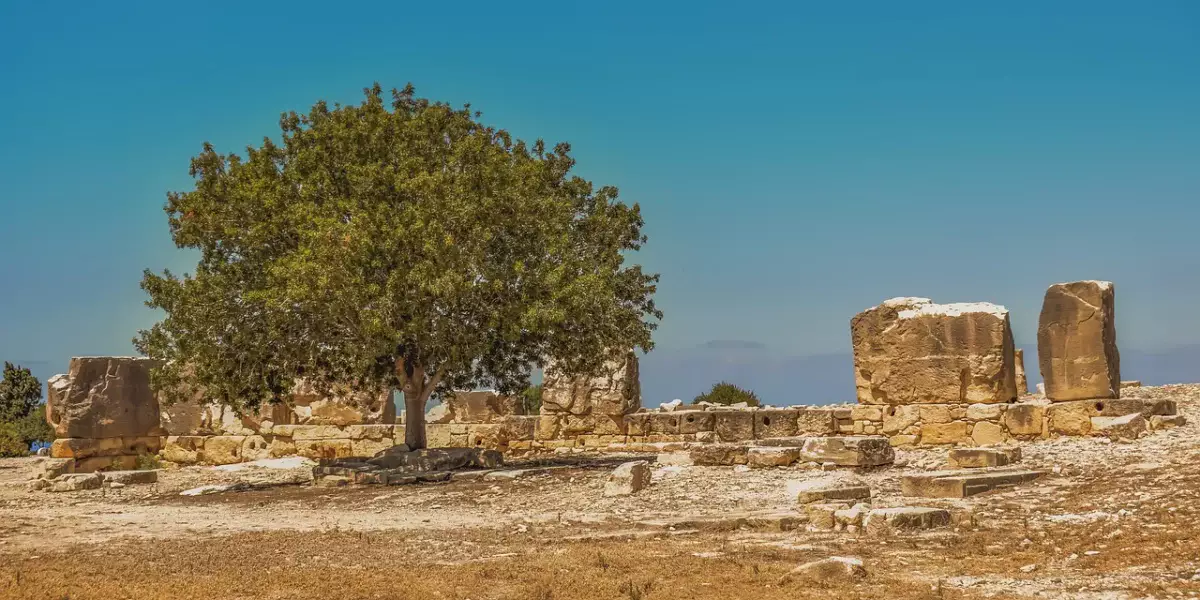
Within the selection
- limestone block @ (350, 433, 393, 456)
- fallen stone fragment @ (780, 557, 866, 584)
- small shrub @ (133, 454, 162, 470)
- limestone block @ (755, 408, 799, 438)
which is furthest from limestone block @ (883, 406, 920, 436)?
small shrub @ (133, 454, 162, 470)

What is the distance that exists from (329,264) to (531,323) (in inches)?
107

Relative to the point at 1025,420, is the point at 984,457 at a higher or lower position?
lower

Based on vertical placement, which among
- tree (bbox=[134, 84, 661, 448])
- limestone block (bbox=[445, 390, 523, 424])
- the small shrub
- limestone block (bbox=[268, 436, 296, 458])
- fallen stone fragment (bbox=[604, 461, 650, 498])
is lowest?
fallen stone fragment (bbox=[604, 461, 650, 498])

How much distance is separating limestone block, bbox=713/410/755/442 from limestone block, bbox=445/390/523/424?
13.7 feet

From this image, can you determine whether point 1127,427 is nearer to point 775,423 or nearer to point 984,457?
point 984,457

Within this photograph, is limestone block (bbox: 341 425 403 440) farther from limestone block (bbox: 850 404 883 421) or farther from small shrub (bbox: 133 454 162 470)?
limestone block (bbox: 850 404 883 421)

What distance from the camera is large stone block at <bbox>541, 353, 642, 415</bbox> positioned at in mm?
21078

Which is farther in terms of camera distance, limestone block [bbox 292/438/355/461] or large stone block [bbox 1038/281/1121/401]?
limestone block [bbox 292/438/355/461]

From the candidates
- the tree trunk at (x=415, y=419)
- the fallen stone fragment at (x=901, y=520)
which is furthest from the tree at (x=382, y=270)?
the fallen stone fragment at (x=901, y=520)

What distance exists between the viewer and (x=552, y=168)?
62.9 ft

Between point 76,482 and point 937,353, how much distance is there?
1280 centimetres

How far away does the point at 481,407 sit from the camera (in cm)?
2234

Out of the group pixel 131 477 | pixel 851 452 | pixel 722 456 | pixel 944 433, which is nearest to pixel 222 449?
pixel 131 477

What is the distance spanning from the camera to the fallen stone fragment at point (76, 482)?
17672 millimetres
